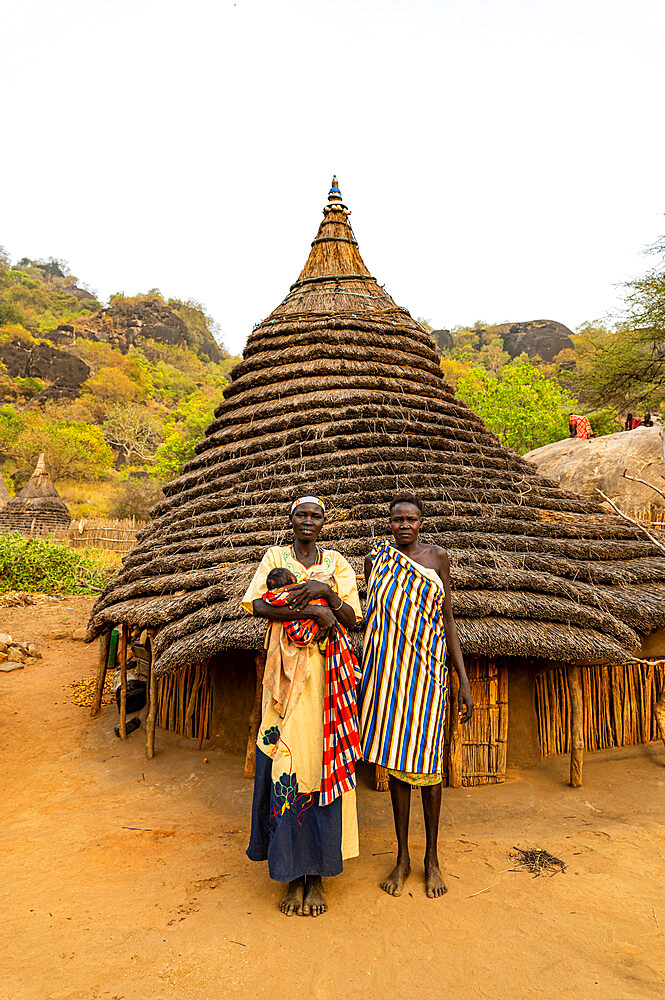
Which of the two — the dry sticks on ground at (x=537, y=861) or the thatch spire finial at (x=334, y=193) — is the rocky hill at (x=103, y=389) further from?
the dry sticks on ground at (x=537, y=861)

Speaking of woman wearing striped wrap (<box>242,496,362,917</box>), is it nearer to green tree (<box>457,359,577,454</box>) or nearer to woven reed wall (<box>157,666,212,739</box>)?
woven reed wall (<box>157,666,212,739</box>)

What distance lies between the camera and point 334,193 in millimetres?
8562

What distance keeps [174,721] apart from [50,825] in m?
1.88

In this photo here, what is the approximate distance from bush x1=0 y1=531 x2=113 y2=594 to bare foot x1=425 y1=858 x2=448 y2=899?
1264cm

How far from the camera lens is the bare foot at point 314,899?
2686 millimetres

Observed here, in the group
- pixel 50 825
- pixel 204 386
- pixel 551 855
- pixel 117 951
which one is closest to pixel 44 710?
pixel 50 825

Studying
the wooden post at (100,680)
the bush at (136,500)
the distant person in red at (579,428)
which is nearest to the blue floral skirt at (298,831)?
the wooden post at (100,680)

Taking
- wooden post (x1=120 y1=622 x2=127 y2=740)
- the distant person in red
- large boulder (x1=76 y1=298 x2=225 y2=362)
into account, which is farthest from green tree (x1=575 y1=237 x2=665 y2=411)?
large boulder (x1=76 y1=298 x2=225 y2=362)

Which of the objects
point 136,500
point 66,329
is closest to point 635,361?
point 136,500

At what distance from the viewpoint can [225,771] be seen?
15.4 feet

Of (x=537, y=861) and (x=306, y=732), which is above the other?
(x=306, y=732)

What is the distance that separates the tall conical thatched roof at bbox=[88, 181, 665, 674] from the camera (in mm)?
4375

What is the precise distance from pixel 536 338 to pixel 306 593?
5583cm

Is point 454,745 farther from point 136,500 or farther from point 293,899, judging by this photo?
point 136,500
